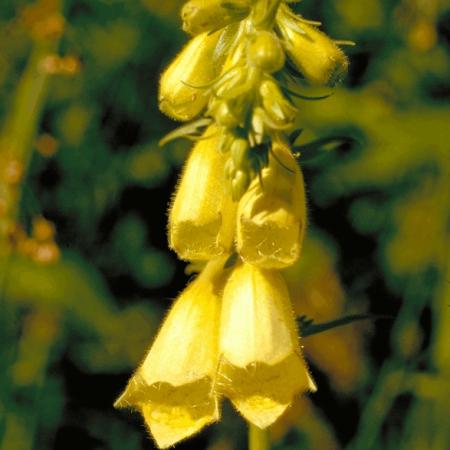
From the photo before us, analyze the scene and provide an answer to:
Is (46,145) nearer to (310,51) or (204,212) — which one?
(204,212)

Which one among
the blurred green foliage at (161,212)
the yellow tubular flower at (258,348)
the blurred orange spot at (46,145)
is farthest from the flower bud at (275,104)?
the blurred green foliage at (161,212)

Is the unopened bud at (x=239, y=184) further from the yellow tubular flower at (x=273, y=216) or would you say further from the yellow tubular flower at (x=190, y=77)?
the yellow tubular flower at (x=190, y=77)

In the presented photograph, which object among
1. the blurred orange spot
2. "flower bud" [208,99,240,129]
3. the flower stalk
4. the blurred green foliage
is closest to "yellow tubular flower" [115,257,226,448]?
the flower stalk

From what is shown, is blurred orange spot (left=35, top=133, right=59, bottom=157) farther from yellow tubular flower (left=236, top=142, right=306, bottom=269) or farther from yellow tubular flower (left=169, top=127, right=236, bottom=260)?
yellow tubular flower (left=236, top=142, right=306, bottom=269)

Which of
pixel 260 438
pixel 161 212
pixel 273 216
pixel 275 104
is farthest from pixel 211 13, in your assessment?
pixel 161 212

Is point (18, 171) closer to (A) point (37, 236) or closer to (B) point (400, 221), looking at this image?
(A) point (37, 236)

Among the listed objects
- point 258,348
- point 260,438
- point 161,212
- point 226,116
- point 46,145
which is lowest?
point 161,212
